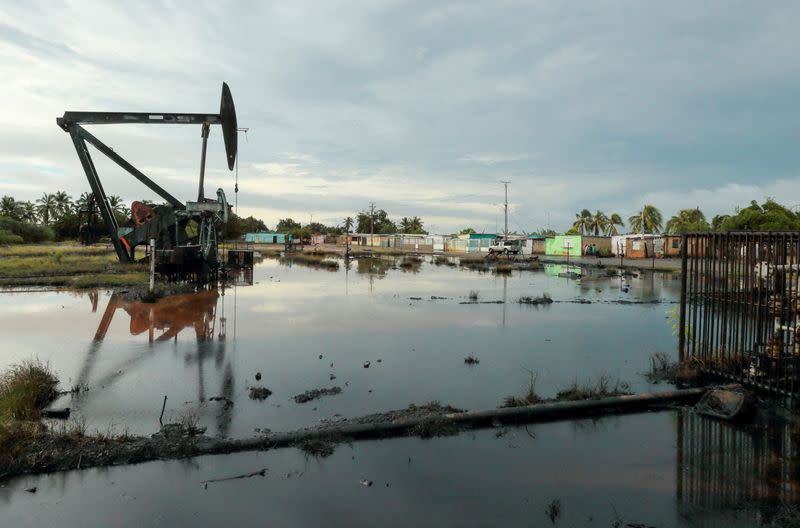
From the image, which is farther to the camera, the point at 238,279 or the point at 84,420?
the point at 238,279

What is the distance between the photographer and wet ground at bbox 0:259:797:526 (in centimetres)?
510

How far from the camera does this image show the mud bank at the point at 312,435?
582cm

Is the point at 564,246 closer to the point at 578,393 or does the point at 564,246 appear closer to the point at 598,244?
the point at 598,244

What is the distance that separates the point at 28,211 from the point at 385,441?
390ft

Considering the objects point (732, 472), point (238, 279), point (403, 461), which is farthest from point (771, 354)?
point (238, 279)

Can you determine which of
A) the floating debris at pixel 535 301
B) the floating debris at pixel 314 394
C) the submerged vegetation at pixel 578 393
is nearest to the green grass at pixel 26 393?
the floating debris at pixel 314 394

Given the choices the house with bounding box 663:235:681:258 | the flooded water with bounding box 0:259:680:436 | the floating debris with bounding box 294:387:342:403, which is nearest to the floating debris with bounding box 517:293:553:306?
the flooded water with bounding box 0:259:680:436

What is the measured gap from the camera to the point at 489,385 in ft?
30.5

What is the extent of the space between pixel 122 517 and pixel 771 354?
795 cm

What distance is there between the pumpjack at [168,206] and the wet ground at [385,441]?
27.5ft

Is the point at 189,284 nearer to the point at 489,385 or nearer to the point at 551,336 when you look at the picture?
the point at 551,336

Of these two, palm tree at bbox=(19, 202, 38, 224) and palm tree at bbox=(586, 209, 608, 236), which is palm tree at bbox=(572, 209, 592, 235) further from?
palm tree at bbox=(19, 202, 38, 224)

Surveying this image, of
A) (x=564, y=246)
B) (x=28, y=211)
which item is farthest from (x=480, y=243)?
(x=28, y=211)

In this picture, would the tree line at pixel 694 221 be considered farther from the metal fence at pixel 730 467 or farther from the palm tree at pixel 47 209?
the palm tree at pixel 47 209
